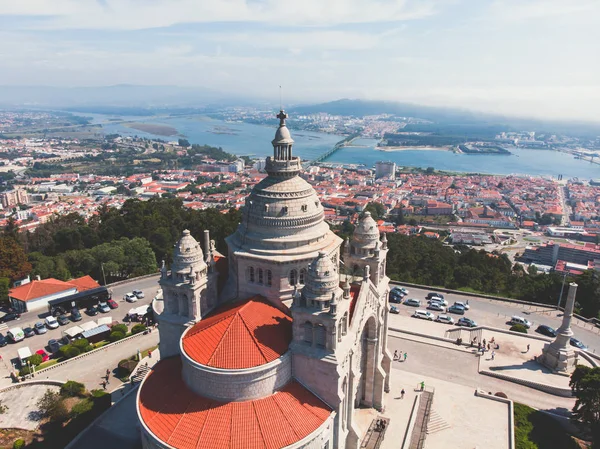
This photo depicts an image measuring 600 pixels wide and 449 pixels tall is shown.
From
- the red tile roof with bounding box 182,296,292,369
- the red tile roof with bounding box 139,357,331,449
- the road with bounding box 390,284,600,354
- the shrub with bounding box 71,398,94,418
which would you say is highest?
the red tile roof with bounding box 182,296,292,369

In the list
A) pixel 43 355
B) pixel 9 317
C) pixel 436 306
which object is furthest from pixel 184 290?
pixel 436 306

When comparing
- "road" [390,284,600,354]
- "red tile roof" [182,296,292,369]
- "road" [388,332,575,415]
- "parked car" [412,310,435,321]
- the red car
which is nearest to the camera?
"red tile roof" [182,296,292,369]

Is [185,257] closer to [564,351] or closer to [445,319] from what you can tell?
[445,319]

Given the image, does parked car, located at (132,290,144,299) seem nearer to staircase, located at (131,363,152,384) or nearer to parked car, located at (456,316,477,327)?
staircase, located at (131,363,152,384)

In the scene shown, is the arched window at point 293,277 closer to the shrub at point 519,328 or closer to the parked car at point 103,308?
the shrub at point 519,328

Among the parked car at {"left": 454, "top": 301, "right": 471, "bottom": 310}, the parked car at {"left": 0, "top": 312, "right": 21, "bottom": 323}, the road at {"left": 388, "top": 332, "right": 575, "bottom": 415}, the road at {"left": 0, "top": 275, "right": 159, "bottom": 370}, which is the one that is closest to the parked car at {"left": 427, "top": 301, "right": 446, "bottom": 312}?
the parked car at {"left": 454, "top": 301, "right": 471, "bottom": 310}

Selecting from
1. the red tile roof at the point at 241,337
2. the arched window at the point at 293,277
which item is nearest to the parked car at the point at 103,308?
the red tile roof at the point at 241,337

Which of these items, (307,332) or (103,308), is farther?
(103,308)
